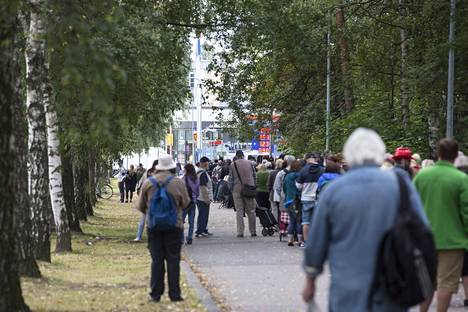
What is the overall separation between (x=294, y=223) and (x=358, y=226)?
49.4 feet

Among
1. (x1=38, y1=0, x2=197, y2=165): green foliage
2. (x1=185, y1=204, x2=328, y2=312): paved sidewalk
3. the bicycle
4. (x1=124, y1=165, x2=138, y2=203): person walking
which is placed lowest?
the bicycle

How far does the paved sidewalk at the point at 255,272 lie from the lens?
12.6 metres

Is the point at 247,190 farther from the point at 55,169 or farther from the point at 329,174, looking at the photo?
the point at 329,174

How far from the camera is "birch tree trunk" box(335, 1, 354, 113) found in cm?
3297

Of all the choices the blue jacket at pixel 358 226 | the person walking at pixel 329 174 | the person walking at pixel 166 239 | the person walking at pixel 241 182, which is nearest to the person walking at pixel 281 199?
the person walking at pixel 241 182

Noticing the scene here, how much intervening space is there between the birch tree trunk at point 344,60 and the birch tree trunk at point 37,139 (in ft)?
53.0

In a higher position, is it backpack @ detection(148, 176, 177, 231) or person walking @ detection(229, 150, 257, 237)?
backpack @ detection(148, 176, 177, 231)

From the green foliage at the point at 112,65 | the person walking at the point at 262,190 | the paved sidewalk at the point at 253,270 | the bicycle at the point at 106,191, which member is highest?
the green foliage at the point at 112,65

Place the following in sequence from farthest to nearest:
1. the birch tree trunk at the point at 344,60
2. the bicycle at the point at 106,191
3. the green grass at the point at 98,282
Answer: the bicycle at the point at 106,191, the birch tree trunk at the point at 344,60, the green grass at the point at 98,282

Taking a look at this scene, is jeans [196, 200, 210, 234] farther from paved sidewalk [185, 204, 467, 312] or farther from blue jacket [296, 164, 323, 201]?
blue jacket [296, 164, 323, 201]

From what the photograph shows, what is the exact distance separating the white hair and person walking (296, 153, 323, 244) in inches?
499

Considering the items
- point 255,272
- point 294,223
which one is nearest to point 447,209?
point 255,272

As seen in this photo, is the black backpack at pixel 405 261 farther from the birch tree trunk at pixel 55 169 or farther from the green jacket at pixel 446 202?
the birch tree trunk at pixel 55 169

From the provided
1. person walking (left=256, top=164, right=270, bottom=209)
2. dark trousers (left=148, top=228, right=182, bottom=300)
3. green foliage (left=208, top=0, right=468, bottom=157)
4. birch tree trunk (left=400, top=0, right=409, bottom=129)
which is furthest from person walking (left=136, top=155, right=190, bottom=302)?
birch tree trunk (left=400, top=0, right=409, bottom=129)
